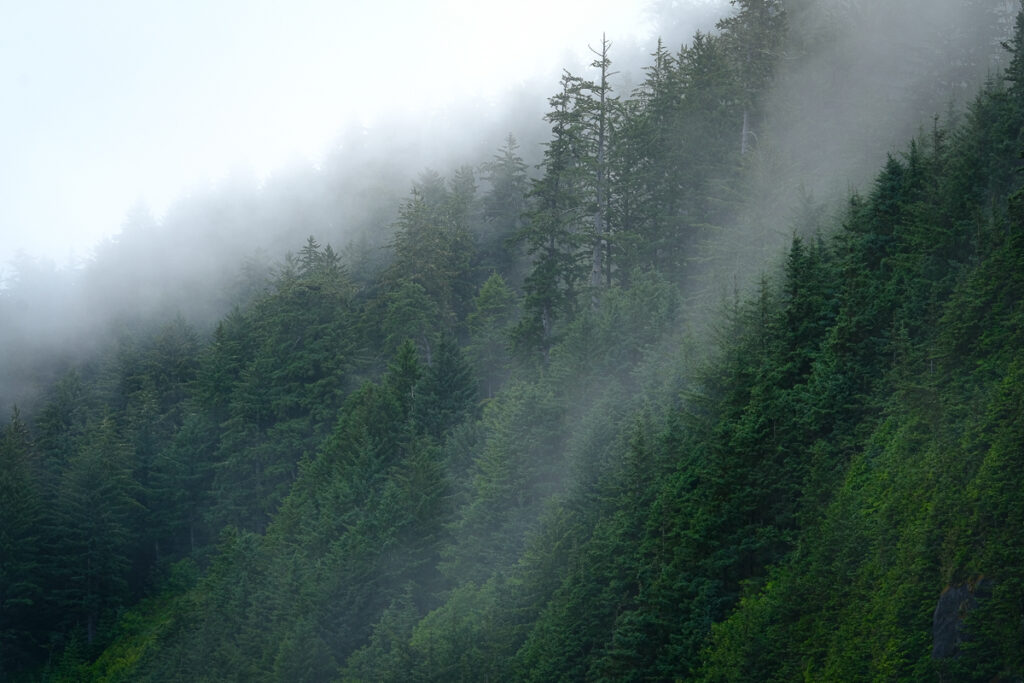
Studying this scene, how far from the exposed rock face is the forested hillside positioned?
75 mm

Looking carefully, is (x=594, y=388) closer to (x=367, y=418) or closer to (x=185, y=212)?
(x=367, y=418)

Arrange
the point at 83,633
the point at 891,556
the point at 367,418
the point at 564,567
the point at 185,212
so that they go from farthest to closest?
the point at 185,212, the point at 83,633, the point at 367,418, the point at 564,567, the point at 891,556

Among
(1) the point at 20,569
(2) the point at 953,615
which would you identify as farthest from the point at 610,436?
(1) the point at 20,569

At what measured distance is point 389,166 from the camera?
9688cm

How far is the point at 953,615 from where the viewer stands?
2206cm

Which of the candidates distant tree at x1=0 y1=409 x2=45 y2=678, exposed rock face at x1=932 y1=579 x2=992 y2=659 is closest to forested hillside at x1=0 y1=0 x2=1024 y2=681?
exposed rock face at x1=932 y1=579 x2=992 y2=659

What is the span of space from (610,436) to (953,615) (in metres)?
17.4

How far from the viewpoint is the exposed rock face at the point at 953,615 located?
2163 cm

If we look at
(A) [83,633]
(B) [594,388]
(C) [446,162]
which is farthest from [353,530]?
(C) [446,162]

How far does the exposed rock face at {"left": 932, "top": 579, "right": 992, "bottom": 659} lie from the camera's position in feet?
71.0

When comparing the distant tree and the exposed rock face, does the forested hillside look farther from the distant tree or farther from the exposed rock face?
the distant tree

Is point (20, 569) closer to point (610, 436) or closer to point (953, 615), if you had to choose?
point (610, 436)

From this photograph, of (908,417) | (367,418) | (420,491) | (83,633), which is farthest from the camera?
(83,633)

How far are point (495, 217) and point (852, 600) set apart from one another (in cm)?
5368
